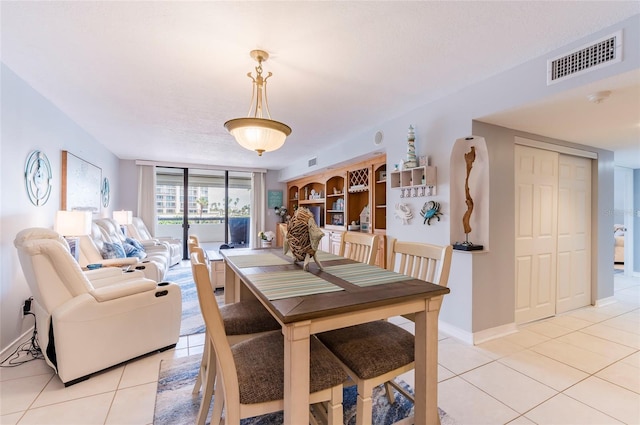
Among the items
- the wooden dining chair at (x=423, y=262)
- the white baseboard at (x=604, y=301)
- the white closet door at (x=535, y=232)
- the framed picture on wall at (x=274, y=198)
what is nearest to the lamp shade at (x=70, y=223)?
the wooden dining chair at (x=423, y=262)

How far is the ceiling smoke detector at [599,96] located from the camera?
6.56 ft

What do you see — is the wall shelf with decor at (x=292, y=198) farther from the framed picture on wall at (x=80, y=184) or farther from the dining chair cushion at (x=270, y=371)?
the dining chair cushion at (x=270, y=371)

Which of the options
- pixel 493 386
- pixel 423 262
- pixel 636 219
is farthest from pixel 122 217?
pixel 636 219

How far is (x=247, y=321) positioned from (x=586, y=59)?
2.74m

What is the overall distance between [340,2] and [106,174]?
5573 mm

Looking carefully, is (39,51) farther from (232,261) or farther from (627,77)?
(627,77)

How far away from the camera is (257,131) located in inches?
75.1


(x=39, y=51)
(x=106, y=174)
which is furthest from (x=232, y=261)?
(x=106, y=174)

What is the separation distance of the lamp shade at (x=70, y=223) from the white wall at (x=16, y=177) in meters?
0.20

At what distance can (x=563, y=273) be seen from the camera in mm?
3346

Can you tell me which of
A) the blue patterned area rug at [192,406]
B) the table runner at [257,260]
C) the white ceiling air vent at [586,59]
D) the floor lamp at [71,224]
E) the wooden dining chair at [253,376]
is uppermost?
the white ceiling air vent at [586,59]

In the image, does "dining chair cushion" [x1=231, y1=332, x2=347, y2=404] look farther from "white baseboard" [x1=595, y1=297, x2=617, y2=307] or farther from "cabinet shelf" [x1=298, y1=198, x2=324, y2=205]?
"cabinet shelf" [x1=298, y1=198, x2=324, y2=205]

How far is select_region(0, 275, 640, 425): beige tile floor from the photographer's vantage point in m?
1.68

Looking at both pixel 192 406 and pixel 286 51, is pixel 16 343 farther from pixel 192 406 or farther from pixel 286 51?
pixel 286 51
